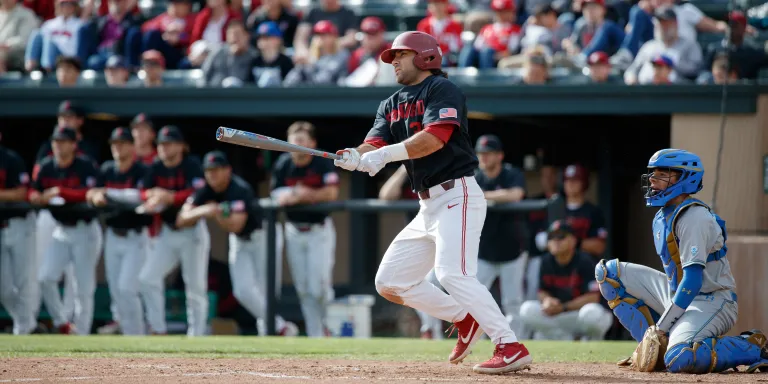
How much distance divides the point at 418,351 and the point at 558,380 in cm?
195

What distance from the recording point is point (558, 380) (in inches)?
197

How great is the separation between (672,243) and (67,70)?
23.3 feet

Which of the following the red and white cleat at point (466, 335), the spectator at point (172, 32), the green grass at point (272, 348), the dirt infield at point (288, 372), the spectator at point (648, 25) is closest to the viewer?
the dirt infield at point (288, 372)

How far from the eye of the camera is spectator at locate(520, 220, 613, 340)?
8.62m

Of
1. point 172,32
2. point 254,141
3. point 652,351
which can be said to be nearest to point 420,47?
point 254,141

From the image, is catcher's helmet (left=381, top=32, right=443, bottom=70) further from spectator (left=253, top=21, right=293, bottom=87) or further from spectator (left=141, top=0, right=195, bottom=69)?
spectator (left=141, top=0, right=195, bottom=69)

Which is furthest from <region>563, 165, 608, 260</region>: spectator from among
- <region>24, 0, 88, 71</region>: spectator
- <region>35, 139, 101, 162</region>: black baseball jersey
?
<region>24, 0, 88, 71</region>: spectator

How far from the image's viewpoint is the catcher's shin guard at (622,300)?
223 inches

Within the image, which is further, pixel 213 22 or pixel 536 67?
pixel 213 22

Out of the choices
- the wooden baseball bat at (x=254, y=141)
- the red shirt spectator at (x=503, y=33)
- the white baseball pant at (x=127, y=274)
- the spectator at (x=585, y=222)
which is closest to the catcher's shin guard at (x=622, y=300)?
the wooden baseball bat at (x=254, y=141)

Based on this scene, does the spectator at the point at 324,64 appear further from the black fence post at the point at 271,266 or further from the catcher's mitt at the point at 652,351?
the catcher's mitt at the point at 652,351

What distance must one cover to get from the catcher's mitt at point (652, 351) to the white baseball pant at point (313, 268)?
4.12 metres

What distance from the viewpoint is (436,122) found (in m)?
5.20

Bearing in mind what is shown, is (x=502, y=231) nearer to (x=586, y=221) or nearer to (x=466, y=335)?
(x=586, y=221)
